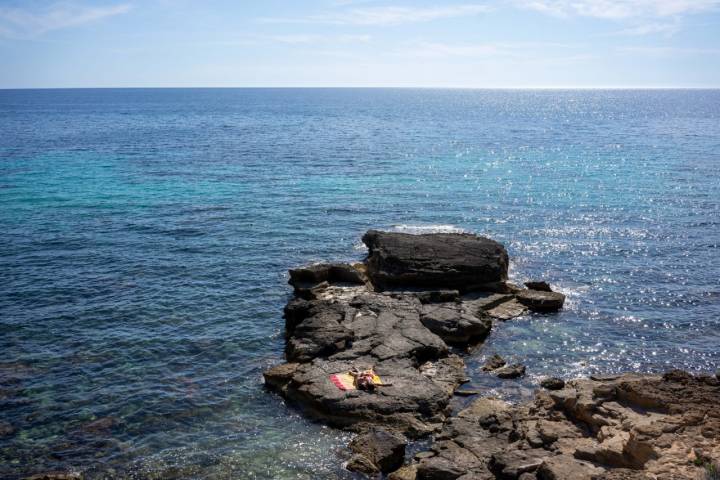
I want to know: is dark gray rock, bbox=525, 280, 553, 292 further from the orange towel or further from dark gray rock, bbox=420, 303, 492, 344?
the orange towel

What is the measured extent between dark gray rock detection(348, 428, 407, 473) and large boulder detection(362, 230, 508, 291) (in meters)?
15.9

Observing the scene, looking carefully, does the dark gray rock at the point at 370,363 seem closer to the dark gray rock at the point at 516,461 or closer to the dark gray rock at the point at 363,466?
the dark gray rock at the point at 363,466

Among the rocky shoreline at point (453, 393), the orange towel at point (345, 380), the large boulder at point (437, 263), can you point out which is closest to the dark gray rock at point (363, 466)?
the rocky shoreline at point (453, 393)

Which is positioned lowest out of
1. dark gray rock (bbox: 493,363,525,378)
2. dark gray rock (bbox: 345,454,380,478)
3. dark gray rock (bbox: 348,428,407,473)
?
dark gray rock (bbox: 345,454,380,478)

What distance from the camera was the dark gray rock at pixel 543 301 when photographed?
36719 millimetres

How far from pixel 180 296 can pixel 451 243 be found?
18.5 m

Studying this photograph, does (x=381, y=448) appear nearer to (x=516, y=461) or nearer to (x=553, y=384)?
(x=516, y=461)

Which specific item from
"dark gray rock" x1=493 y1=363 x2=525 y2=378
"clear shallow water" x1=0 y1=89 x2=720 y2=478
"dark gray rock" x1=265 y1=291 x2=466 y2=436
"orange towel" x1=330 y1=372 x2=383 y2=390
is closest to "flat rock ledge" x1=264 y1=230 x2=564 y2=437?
"dark gray rock" x1=265 y1=291 x2=466 y2=436

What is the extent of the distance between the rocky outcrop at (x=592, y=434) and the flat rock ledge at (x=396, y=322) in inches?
94.4

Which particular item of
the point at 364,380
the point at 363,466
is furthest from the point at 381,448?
the point at 364,380

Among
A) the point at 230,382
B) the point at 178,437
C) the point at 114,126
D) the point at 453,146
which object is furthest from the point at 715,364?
the point at 114,126

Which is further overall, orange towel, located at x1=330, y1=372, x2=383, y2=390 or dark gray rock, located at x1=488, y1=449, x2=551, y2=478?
orange towel, located at x1=330, y1=372, x2=383, y2=390

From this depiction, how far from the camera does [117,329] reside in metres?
33.8

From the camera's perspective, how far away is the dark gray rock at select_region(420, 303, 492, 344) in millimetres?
32688
